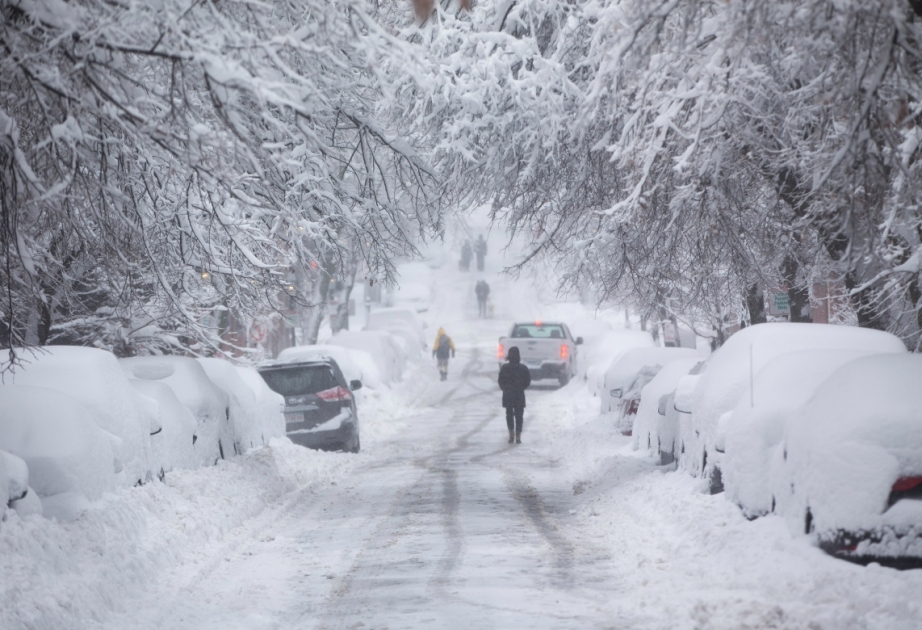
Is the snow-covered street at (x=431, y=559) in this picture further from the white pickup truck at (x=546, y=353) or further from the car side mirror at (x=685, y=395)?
the white pickup truck at (x=546, y=353)

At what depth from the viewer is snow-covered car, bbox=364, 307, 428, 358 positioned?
151 feet

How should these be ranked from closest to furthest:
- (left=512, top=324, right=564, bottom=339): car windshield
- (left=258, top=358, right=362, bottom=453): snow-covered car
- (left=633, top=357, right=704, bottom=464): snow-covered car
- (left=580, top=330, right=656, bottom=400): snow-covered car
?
(left=633, top=357, right=704, bottom=464): snow-covered car, (left=258, top=358, right=362, bottom=453): snow-covered car, (left=580, top=330, right=656, bottom=400): snow-covered car, (left=512, top=324, right=564, bottom=339): car windshield

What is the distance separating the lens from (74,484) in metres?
8.38

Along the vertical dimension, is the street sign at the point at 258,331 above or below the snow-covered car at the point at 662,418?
above

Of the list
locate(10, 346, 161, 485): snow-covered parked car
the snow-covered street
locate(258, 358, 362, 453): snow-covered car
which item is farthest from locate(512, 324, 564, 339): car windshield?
locate(10, 346, 161, 485): snow-covered parked car

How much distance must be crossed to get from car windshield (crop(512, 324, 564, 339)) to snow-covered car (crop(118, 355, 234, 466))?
Result: 21.9 metres

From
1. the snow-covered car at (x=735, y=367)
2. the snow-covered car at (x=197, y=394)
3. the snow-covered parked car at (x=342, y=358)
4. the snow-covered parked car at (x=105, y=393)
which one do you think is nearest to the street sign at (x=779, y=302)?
the snow-covered car at (x=735, y=367)

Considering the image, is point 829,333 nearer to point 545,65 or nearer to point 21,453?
point 545,65

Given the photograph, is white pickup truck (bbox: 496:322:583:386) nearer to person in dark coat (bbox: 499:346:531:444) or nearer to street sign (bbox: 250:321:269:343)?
street sign (bbox: 250:321:269:343)

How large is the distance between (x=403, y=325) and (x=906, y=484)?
138 feet

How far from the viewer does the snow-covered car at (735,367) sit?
977 cm

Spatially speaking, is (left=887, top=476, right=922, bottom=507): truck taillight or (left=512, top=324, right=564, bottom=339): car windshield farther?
(left=512, top=324, right=564, bottom=339): car windshield

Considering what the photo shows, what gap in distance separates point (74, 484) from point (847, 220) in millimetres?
5906

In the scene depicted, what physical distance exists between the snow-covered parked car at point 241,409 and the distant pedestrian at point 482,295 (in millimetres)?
50725
